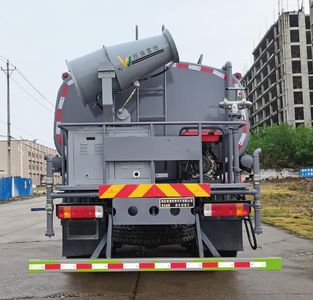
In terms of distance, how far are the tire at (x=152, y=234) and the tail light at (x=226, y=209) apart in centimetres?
43

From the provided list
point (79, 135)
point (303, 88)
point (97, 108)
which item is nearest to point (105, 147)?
point (79, 135)

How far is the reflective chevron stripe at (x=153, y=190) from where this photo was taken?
573 cm

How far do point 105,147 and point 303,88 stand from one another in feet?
305

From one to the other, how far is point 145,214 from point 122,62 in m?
2.16

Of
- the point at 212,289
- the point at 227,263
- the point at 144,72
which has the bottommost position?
the point at 212,289

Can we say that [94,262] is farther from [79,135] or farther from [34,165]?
[34,165]

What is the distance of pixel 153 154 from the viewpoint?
598 cm

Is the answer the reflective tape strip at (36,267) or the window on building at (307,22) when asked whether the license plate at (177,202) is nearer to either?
the reflective tape strip at (36,267)

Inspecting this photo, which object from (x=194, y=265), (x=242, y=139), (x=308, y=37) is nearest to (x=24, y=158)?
(x=308, y=37)

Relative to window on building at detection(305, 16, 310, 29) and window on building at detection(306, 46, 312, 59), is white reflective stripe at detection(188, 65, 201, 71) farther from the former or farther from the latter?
window on building at detection(305, 16, 310, 29)

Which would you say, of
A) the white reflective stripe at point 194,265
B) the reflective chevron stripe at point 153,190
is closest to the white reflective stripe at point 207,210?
the reflective chevron stripe at point 153,190

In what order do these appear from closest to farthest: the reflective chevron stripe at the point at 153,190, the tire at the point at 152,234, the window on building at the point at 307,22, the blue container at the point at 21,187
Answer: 1. the reflective chevron stripe at the point at 153,190
2. the tire at the point at 152,234
3. the blue container at the point at 21,187
4. the window on building at the point at 307,22

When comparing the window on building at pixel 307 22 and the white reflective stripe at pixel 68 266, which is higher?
the window on building at pixel 307 22

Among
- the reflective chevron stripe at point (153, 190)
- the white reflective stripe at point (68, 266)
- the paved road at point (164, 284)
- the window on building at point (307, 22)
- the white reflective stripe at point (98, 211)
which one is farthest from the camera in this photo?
the window on building at point (307, 22)
